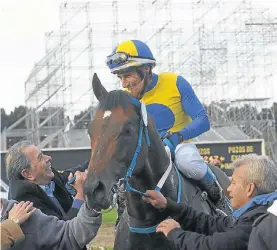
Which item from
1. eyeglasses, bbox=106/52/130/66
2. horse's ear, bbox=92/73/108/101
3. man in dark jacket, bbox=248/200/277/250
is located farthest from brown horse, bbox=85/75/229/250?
man in dark jacket, bbox=248/200/277/250

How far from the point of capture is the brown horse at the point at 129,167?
2748mm

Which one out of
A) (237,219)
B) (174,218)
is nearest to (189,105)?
(174,218)

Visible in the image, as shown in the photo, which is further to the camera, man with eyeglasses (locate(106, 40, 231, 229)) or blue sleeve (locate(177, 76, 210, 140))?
blue sleeve (locate(177, 76, 210, 140))

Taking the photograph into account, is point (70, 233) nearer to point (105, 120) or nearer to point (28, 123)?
point (105, 120)

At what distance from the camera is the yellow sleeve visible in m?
2.56

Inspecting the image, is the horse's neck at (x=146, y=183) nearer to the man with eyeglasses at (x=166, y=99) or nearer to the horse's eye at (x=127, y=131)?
the horse's eye at (x=127, y=131)

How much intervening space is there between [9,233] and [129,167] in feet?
2.51

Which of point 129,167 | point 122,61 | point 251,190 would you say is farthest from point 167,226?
point 122,61

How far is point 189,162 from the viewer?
380 centimetres

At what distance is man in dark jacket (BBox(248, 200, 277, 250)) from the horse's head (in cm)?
77

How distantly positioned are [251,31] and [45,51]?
15580 millimetres

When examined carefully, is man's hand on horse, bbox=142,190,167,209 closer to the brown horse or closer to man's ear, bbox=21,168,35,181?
the brown horse

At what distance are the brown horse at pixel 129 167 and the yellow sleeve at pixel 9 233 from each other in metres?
0.41

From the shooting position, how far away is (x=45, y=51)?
114 feet
